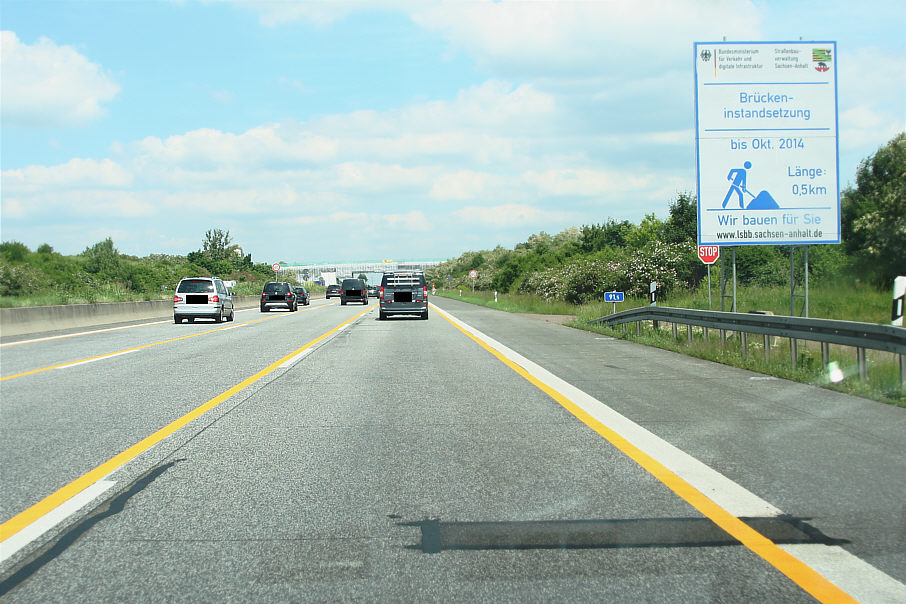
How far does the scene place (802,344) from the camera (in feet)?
51.3

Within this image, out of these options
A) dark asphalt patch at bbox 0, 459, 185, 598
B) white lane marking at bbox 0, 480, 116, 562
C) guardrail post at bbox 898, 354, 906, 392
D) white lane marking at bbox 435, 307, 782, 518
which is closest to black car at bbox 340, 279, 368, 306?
white lane marking at bbox 435, 307, 782, 518

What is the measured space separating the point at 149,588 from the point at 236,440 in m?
3.47

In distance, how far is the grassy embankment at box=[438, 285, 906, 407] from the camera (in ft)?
33.0

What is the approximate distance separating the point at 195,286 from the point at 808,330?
25019mm

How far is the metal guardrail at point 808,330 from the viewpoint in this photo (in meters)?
9.48

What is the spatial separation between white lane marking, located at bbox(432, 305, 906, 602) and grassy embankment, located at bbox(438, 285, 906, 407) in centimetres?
356

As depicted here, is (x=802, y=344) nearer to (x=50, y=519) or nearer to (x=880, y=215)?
(x=50, y=519)

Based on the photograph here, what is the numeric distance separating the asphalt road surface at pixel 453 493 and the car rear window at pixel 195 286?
66.7ft

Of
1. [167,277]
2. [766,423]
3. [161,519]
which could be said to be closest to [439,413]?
[766,423]

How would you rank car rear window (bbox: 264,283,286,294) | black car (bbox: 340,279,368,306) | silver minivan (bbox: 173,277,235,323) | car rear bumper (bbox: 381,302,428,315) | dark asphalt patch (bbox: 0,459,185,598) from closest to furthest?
dark asphalt patch (bbox: 0,459,185,598), silver minivan (bbox: 173,277,235,323), car rear bumper (bbox: 381,302,428,315), car rear window (bbox: 264,283,286,294), black car (bbox: 340,279,368,306)

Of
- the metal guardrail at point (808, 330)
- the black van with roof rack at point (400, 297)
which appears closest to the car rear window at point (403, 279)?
the black van with roof rack at point (400, 297)

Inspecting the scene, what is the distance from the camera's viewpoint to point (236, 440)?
7168 millimetres

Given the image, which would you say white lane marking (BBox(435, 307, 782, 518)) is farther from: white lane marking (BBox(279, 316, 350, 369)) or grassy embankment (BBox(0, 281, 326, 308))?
grassy embankment (BBox(0, 281, 326, 308))

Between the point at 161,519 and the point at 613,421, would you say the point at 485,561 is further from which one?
the point at 613,421
